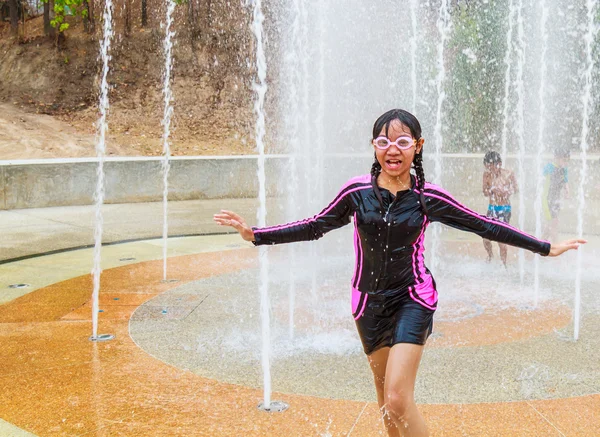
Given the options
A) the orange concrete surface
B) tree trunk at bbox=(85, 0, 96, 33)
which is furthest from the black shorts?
tree trunk at bbox=(85, 0, 96, 33)

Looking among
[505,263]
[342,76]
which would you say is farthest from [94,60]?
[505,263]

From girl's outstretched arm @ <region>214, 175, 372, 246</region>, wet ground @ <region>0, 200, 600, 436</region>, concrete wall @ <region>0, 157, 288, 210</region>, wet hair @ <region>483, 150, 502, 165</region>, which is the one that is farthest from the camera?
concrete wall @ <region>0, 157, 288, 210</region>

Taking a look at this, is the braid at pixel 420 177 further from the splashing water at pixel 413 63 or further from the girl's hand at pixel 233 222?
the splashing water at pixel 413 63

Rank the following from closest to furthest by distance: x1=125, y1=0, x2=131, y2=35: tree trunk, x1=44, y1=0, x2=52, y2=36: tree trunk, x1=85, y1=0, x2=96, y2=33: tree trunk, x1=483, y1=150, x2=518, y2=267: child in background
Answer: x1=483, y1=150, x2=518, y2=267: child in background < x1=44, y1=0, x2=52, y2=36: tree trunk < x1=85, y1=0, x2=96, y2=33: tree trunk < x1=125, y1=0, x2=131, y2=35: tree trunk

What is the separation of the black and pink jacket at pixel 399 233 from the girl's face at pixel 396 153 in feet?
0.35

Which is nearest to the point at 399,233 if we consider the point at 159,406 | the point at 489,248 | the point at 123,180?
the point at 159,406

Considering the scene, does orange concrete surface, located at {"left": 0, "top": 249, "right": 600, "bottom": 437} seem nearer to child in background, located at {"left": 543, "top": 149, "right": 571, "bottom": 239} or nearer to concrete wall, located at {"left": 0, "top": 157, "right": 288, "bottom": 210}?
child in background, located at {"left": 543, "top": 149, "right": 571, "bottom": 239}

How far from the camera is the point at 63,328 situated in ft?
16.9

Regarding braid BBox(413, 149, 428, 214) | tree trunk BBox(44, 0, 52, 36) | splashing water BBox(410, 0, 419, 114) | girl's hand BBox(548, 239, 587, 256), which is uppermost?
tree trunk BBox(44, 0, 52, 36)

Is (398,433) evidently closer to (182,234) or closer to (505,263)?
(505,263)

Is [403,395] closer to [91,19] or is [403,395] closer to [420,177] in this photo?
[420,177]

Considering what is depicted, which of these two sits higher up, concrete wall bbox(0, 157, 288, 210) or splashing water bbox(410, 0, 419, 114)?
splashing water bbox(410, 0, 419, 114)

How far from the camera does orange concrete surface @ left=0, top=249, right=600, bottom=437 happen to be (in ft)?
10.9

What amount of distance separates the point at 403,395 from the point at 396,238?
61cm
